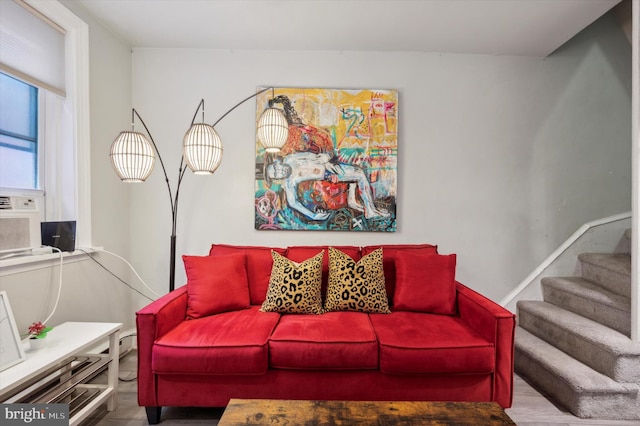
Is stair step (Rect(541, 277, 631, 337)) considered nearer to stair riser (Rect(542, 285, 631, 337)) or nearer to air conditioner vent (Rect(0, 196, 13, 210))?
stair riser (Rect(542, 285, 631, 337))

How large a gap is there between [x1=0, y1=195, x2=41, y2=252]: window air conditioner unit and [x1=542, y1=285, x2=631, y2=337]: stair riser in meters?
3.84

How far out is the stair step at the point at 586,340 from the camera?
1.90 metres

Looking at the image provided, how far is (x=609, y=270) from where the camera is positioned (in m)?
2.52

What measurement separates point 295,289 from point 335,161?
123 centimetres

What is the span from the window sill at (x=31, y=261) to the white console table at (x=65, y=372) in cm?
40

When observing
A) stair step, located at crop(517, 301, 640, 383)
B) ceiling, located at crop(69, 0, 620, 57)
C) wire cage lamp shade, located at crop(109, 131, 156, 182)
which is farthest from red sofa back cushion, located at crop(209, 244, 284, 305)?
stair step, located at crop(517, 301, 640, 383)

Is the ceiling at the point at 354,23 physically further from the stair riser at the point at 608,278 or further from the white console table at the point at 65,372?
the white console table at the point at 65,372

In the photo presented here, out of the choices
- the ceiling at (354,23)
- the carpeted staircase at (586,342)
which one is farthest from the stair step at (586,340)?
the ceiling at (354,23)

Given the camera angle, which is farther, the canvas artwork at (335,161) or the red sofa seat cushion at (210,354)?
the canvas artwork at (335,161)

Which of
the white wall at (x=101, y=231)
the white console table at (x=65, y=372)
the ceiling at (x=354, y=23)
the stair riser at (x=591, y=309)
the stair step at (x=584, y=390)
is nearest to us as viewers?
the white console table at (x=65, y=372)

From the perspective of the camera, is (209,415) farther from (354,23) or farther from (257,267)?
(354,23)

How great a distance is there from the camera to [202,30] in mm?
2594

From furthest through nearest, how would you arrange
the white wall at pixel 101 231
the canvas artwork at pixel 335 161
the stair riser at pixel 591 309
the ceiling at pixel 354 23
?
the canvas artwork at pixel 335 161 < the ceiling at pixel 354 23 < the stair riser at pixel 591 309 < the white wall at pixel 101 231

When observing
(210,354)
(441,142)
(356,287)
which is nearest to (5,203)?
(210,354)
